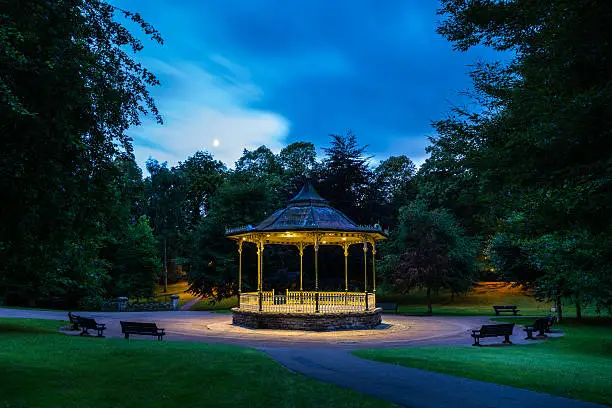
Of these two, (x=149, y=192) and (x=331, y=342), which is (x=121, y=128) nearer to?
(x=331, y=342)

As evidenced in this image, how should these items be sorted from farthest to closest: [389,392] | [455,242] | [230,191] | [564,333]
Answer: [230,191], [455,242], [564,333], [389,392]

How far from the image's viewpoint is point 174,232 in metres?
66.8

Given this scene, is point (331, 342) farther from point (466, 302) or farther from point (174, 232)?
point (174, 232)

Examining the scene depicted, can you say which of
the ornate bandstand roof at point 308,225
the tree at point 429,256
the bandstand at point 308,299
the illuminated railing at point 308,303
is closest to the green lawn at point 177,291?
the tree at point 429,256

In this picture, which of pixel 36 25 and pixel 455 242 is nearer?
pixel 36 25

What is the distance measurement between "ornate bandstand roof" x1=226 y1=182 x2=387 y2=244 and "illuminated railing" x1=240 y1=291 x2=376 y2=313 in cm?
308

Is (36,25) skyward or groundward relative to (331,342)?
skyward

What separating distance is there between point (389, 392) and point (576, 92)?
5.82m

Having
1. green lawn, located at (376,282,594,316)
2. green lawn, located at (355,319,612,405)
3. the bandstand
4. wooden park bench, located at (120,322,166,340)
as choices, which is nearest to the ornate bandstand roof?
the bandstand

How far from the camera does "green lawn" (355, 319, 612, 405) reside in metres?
9.86

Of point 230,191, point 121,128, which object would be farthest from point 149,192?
point 121,128

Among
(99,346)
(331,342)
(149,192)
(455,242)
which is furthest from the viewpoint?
(149,192)

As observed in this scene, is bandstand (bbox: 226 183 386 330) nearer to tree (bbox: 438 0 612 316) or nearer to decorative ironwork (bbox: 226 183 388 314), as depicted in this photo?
decorative ironwork (bbox: 226 183 388 314)

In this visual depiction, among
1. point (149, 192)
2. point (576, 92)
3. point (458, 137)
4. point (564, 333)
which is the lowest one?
point (564, 333)
